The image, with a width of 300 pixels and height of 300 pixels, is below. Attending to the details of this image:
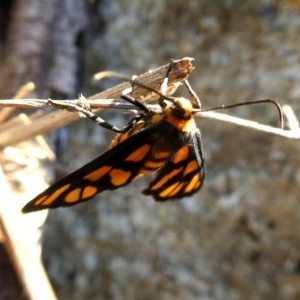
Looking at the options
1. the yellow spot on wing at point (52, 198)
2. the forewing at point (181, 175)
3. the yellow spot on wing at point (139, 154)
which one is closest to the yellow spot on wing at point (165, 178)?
the forewing at point (181, 175)

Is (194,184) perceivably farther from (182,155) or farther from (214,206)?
(214,206)

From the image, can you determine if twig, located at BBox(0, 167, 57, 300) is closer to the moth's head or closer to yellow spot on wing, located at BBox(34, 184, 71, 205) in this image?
yellow spot on wing, located at BBox(34, 184, 71, 205)

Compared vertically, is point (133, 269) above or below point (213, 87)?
below

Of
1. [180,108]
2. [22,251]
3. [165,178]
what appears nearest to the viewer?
[180,108]

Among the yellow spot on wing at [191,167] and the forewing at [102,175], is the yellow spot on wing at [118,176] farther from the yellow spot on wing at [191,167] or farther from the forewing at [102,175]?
the yellow spot on wing at [191,167]

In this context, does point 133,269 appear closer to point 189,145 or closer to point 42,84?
point 42,84

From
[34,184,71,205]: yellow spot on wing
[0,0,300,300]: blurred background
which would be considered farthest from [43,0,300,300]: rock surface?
[34,184,71,205]: yellow spot on wing

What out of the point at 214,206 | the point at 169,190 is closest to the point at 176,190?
the point at 169,190

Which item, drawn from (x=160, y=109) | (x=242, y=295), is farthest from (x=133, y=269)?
(x=160, y=109)
